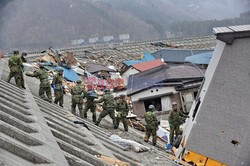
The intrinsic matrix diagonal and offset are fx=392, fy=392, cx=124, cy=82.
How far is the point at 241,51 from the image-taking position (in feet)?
36.1

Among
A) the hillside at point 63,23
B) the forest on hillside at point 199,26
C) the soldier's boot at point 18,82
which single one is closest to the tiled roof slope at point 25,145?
the soldier's boot at point 18,82

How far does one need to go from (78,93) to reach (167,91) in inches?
393

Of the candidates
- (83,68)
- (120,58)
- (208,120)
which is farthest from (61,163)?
(120,58)

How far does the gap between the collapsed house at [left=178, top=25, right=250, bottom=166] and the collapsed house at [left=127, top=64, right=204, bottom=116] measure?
36.8ft

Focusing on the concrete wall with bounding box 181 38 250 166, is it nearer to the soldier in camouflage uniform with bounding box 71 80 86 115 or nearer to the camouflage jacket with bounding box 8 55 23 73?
the soldier in camouflage uniform with bounding box 71 80 86 115

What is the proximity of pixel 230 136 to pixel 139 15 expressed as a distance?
327 ft

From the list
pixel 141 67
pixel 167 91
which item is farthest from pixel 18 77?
pixel 141 67

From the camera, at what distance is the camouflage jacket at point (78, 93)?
548 inches

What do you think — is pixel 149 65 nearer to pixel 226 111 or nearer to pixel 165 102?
pixel 165 102

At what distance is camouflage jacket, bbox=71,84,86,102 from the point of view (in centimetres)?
1391

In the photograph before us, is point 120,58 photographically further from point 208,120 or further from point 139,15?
point 139,15

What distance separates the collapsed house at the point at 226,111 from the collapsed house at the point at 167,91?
11217 mm

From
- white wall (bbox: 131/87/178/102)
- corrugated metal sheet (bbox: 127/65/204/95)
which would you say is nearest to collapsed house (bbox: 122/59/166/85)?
corrugated metal sheet (bbox: 127/65/204/95)

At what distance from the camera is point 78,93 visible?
14.1 m
